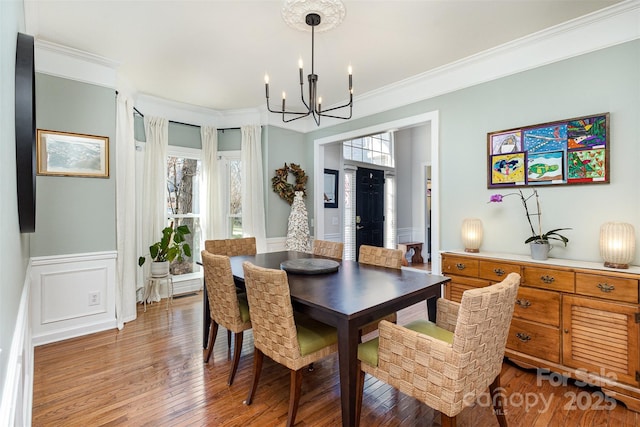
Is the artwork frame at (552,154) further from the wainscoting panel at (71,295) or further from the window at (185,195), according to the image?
the wainscoting panel at (71,295)

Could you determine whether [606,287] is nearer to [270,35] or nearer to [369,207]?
[270,35]

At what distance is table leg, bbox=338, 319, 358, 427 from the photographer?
155 cm

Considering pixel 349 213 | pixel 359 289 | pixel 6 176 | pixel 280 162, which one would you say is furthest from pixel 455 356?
pixel 349 213

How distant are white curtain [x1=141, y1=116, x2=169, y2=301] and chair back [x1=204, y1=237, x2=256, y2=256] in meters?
1.45

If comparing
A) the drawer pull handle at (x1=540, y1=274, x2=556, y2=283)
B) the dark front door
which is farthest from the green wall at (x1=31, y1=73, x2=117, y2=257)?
the dark front door

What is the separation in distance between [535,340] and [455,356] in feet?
4.93

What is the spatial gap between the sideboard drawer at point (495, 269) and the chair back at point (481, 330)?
111cm

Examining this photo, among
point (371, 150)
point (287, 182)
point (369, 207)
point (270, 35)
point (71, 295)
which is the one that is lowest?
point (71, 295)

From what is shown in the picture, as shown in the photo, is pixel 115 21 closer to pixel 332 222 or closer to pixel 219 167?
pixel 219 167

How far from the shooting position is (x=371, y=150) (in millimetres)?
6418

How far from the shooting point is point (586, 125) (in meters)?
2.47

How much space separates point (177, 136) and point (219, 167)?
0.72m

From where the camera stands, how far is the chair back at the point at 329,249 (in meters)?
3.12

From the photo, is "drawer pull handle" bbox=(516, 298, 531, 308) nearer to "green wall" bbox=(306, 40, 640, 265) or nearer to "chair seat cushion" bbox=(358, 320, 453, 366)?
"green wall" bbox=(306, 40, 640, 265)
